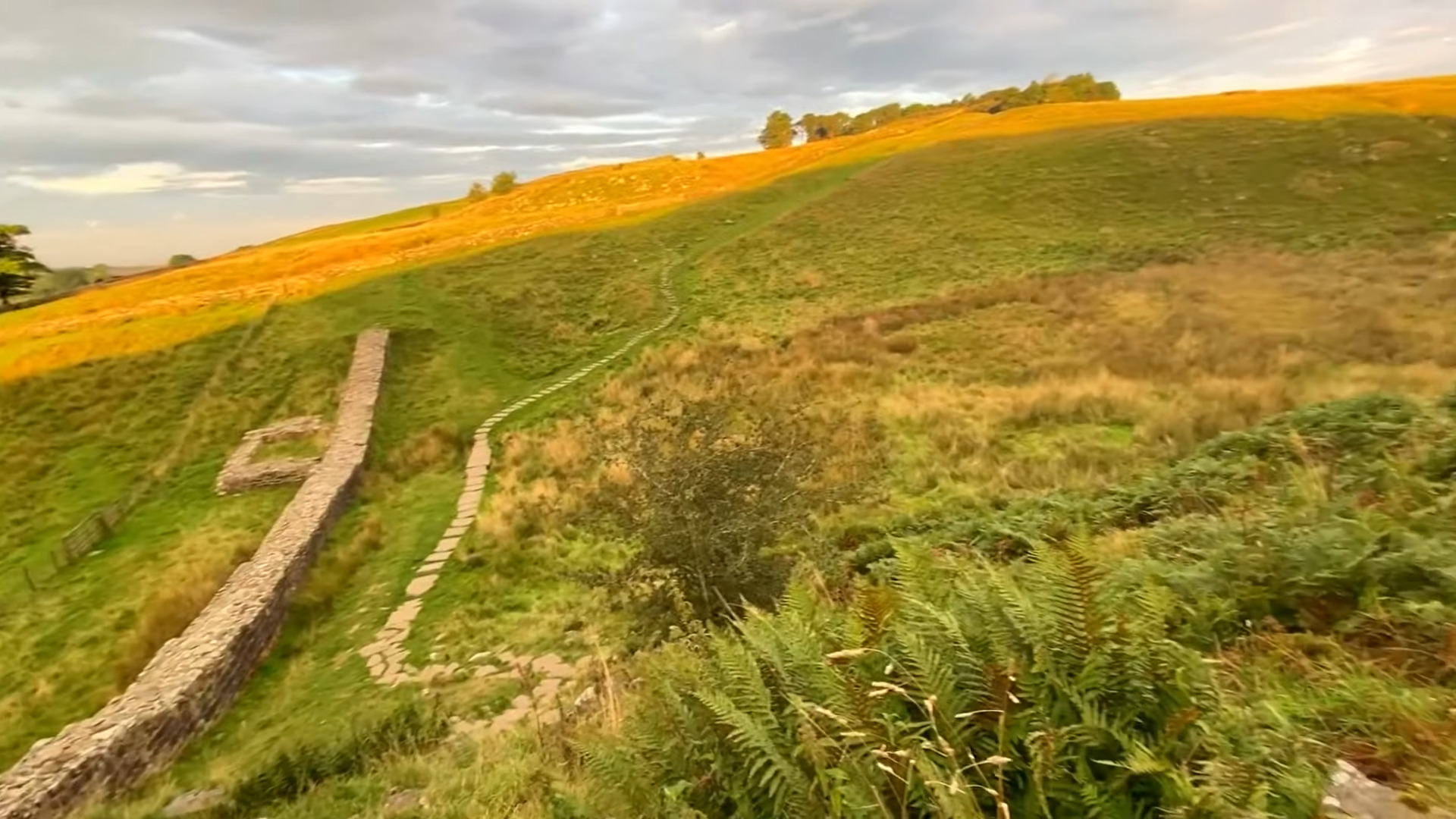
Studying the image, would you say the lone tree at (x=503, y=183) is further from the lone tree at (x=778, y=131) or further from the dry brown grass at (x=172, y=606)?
the dry brown grass at (x=172, y=606)

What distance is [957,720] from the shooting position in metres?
2.86

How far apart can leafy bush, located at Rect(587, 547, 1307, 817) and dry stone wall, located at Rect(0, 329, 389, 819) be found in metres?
7.55

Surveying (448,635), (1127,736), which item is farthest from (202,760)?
(1127,736)

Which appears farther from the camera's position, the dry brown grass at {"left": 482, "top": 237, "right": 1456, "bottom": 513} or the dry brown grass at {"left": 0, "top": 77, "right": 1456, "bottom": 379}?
the dry brown grass at {"left": 0, "top": 77, "right": 1456, "bottom": 379}

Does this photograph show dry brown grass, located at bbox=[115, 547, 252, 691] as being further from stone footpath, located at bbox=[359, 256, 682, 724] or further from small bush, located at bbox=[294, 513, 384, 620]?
stone footpath, located at bbox=[359, 256, 682, 724]

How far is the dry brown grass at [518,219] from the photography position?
99.6 feet

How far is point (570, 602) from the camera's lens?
10.5 metres

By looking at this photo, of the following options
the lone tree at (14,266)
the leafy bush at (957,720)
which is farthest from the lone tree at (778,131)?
the leafy bush at (957,720)

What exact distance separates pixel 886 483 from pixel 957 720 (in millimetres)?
8965

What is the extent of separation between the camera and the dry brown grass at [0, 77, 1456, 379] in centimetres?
3034

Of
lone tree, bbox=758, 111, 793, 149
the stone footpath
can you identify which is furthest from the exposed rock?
lone tree, bbox=758, 111, 793, 149

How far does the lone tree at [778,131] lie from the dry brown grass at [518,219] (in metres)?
33.3

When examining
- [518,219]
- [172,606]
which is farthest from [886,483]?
[518,219]

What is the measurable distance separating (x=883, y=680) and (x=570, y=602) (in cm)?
795
